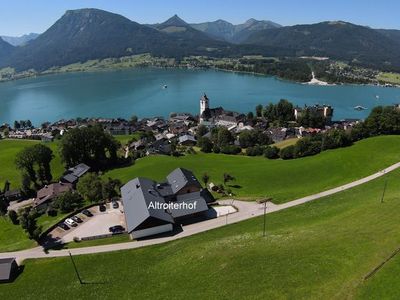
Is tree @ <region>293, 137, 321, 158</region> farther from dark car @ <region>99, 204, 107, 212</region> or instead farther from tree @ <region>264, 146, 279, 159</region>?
dark car @ <region>99, 204, 107, 212</region>

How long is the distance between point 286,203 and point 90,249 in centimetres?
2402

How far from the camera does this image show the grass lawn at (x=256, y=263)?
24.5 metres

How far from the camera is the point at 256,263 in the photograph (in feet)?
94.2

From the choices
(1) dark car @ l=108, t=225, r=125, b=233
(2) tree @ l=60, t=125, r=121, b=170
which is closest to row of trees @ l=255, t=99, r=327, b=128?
(2) tree @ l=60, t=125, r=121, b=170

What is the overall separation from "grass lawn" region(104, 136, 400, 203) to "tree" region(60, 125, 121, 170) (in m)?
6.81

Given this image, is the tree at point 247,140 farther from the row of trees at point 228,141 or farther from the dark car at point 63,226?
the dark car at point 63,226

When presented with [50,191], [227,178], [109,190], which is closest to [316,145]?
[227,178]

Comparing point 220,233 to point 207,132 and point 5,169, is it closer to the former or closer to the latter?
point 5,169

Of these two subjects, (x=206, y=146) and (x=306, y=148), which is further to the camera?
(x=206, y=146)

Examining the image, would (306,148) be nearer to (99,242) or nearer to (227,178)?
(227,178)

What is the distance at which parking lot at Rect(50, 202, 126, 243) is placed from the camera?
44406 mm

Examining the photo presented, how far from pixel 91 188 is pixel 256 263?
115 feet

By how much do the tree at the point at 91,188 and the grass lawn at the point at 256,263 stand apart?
17.2 metres

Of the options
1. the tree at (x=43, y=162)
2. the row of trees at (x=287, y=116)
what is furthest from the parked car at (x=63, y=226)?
the row of trees at (x=287, y=116)
